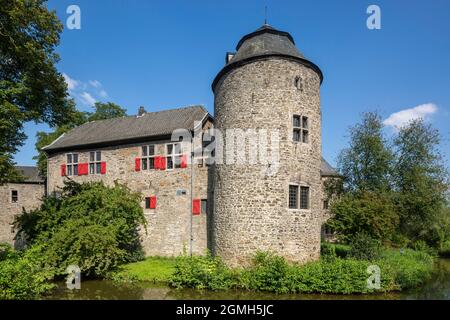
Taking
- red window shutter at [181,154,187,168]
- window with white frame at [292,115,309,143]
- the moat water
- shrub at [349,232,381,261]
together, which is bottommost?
the moat water

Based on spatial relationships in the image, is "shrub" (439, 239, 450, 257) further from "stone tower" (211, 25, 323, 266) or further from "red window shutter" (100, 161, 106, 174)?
"red window shutter" (100, 161, 106, 174)

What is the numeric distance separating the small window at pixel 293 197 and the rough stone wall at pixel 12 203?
19.9 meters

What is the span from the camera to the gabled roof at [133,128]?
57.6 ft

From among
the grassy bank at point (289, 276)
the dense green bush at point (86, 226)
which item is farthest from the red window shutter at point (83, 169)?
the grassy bank at point (289, 276)

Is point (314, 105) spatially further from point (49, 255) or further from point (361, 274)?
point (49, 255)

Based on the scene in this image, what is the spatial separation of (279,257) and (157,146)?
911 centimetres

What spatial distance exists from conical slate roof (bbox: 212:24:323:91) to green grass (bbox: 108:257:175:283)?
852cm

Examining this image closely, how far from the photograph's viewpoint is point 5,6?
10.0m

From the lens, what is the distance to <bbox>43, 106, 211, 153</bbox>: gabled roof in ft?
57.6

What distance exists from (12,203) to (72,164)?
8422 mm

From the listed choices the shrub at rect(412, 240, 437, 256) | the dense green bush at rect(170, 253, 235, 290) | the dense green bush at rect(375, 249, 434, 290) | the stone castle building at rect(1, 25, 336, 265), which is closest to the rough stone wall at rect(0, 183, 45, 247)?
the stone castle building at rect(1, 25, 336, 265)

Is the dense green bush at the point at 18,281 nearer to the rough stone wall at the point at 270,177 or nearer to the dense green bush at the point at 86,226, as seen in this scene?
the dense green bush at the point at 86,226

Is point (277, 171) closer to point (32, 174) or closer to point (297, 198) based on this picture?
point (297, 198)
